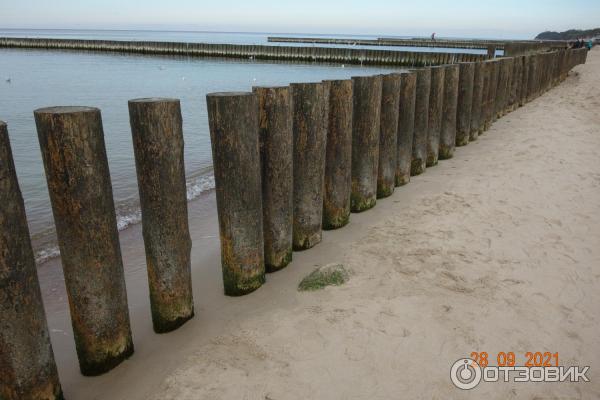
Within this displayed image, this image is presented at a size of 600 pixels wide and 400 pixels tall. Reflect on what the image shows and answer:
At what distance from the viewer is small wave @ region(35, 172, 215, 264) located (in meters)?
4.65

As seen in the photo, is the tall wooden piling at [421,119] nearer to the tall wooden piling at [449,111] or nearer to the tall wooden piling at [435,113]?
the tall wooden piling at [435,113]

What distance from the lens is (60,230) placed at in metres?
2.27

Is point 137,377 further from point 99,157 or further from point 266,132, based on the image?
point 266,132

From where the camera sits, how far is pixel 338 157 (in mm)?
3900

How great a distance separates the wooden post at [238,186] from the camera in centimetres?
278

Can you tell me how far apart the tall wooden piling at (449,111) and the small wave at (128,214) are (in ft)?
11.4

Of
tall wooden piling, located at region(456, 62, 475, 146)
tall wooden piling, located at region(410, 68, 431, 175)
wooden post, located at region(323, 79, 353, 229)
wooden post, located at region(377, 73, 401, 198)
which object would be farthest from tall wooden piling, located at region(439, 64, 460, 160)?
wooden post, located at region(323, 79, 353, 229)

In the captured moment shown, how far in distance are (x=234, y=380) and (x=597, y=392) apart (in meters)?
1.78

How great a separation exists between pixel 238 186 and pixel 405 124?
264 cm

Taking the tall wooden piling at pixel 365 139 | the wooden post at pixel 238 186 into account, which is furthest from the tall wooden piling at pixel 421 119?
the wooden post at pixel 238 186

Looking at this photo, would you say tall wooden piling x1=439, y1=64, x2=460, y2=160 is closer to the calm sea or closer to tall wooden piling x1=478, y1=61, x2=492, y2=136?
tall wooden piling x1=478, y1=61, x2=492, y2=136

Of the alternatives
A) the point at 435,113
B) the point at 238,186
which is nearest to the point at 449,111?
the point at 435,113

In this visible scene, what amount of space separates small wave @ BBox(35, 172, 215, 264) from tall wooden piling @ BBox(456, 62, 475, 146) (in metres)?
3.90

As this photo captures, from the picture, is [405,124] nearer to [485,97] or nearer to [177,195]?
[177,195]
